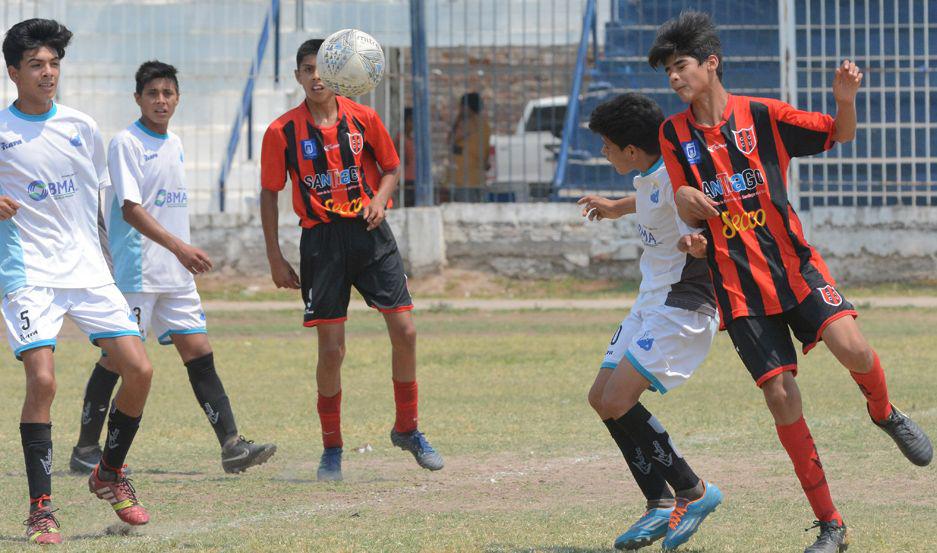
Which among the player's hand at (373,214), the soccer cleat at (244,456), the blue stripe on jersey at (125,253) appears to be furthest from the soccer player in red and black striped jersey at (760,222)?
the blue stripe on jersey at (125,253)

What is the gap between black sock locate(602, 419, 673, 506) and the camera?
569cm

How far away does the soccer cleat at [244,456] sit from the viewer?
24.4ft

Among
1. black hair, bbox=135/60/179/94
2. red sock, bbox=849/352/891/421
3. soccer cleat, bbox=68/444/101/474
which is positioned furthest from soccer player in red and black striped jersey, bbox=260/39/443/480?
red sock, bbox=849/352/891/421

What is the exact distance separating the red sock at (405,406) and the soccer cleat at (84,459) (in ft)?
5.39

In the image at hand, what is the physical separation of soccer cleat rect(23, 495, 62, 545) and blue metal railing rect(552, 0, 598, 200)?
13.0 metres

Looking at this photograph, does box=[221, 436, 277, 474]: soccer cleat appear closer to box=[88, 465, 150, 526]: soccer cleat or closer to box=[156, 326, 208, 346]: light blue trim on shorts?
box=[156, 326, 208, 346]: light blue trim on shorts

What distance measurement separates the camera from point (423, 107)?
60.2 ft

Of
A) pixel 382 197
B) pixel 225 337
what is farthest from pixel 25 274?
pixel 225 337

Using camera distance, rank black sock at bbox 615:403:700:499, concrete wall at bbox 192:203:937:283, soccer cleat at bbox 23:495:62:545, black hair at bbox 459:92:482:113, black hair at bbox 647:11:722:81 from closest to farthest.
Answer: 1. black hair at bbox 647:11:722:81
2. black sock at bbox 615:403:700:499
3. soccer cleat at bbox 23:495:62:545
4. concrete wall at bbox 192:203:937:283
5. black hair at bbox 459:92:482:113

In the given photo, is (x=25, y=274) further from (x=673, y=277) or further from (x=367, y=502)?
(x=673, y=277)

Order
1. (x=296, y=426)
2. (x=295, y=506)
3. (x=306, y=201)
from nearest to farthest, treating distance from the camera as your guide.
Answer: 1. (x=295, y=506)
2. (x=306, y=201)
3. (x=296, y=426)

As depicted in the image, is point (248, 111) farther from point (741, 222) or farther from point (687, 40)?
point (741, 222)

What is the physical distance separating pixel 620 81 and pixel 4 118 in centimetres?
1343

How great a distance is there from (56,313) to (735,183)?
2.84 m
